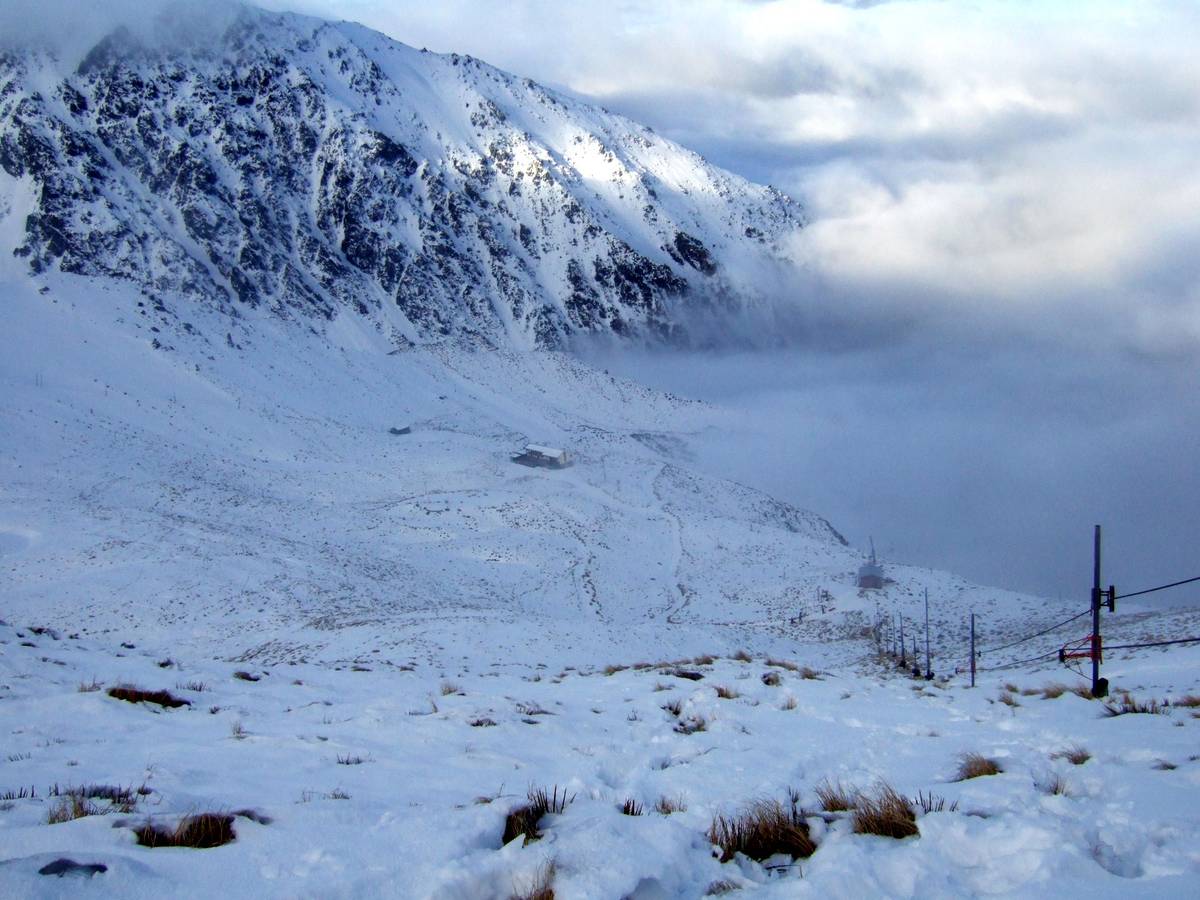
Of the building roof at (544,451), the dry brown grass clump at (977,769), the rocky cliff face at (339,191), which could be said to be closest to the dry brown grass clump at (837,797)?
the dry brown grass clump at (977,769)

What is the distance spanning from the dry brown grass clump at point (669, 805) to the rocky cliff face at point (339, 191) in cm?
9749

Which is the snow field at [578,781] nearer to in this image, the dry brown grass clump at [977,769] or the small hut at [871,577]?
the dry brown grass clump at [977,769]

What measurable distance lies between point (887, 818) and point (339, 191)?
470ft

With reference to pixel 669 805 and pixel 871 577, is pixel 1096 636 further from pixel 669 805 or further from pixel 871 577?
pixel 871 577

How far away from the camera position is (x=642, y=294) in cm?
16788

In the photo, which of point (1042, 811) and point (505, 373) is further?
point (505, 373)

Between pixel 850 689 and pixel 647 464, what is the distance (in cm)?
7283

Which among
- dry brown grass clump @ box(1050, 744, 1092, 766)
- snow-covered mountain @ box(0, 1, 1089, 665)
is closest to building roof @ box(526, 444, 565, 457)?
snow-covered mountain @ box(0, 1, 1089, 665)

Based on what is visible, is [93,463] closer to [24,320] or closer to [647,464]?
[24,320]

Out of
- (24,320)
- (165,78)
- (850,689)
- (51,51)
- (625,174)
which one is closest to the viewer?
(850,689)

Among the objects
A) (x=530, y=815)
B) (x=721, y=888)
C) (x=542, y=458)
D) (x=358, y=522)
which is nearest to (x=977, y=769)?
(x=721, y=888)

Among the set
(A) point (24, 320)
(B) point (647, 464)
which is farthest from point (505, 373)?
(A) point (24, 320)

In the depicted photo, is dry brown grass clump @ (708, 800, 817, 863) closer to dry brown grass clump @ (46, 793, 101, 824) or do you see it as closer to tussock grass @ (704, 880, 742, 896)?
tussock grass @ (704, 880, 742, 896)

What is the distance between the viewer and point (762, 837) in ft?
15.9
